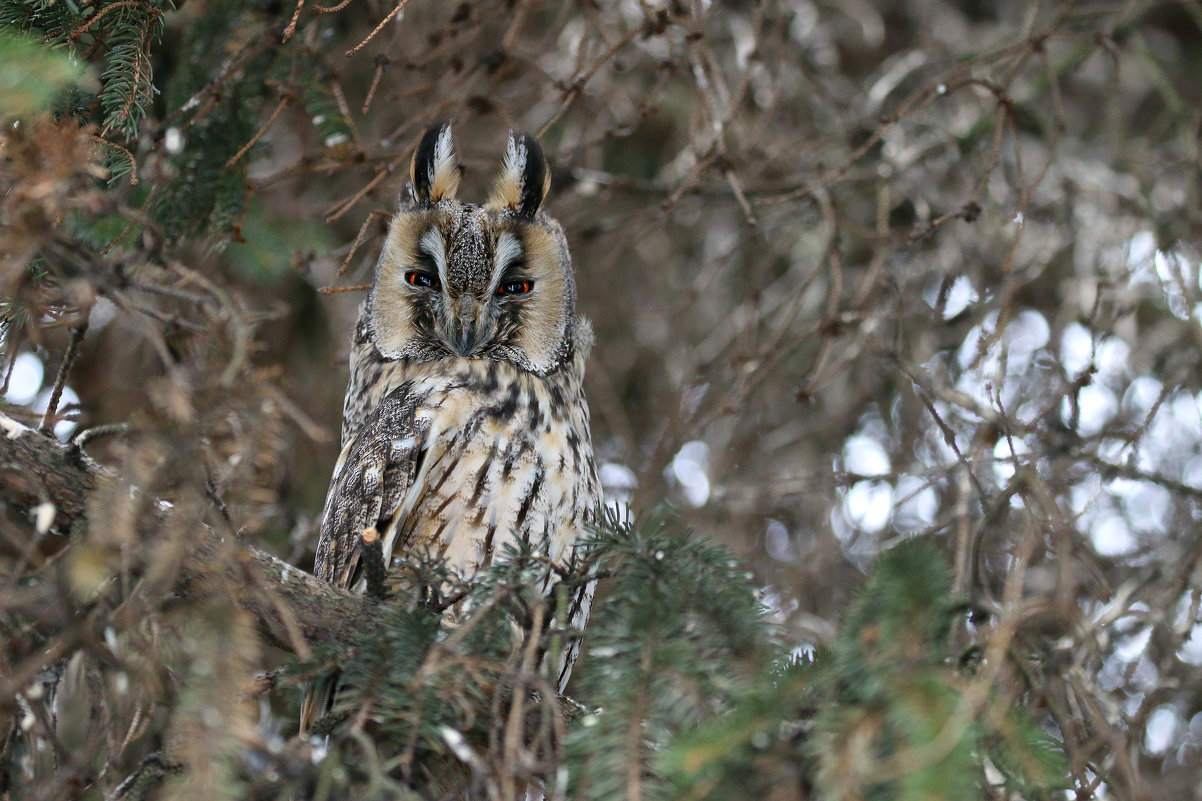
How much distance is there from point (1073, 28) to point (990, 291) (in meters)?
0.96

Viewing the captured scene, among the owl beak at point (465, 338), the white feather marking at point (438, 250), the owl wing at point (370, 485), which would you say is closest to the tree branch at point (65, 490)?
the owl wing at point (370, 485)

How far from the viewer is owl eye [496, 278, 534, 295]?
244cm

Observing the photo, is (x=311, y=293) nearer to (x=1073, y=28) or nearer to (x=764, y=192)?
(x=764, y=192)

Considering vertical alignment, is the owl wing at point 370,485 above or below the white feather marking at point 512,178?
below

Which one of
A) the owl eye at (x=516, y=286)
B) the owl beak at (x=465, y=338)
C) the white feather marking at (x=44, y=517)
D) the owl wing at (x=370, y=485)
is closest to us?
the white feather marking at (x=44, y=517)

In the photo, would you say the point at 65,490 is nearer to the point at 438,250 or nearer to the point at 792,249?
the point at 438,250

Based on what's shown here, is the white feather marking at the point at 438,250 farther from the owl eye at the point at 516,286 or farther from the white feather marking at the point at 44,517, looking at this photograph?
the white feather marking at the point at 44,517

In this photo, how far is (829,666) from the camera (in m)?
1.20

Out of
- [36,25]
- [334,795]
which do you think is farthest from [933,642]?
[36,25]

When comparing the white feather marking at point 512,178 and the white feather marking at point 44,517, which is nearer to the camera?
the white feather marking at point 44,517

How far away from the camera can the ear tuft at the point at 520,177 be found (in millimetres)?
2467

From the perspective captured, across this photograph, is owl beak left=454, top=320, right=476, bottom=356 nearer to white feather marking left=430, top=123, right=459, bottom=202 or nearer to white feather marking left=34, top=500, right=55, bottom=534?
white feather marking left=430, top=123, right=459, bottom=202

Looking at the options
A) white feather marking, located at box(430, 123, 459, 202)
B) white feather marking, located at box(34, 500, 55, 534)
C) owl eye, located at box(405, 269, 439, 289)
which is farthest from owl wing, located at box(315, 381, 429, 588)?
white feather marking, located at box(34, 500, 55, 534)

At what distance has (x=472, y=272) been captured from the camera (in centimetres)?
234
